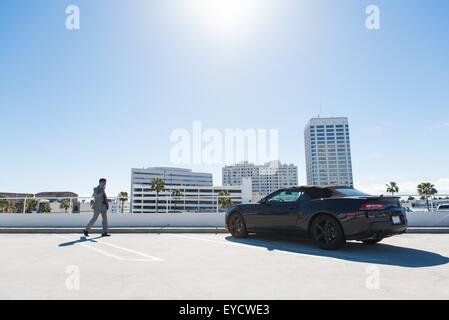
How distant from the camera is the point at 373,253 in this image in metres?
5.34

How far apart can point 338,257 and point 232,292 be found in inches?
103

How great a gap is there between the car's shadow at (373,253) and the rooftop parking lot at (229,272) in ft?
0.05

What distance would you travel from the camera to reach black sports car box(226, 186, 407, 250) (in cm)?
532

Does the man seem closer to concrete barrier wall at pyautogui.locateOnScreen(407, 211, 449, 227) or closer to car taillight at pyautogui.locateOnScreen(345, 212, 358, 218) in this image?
car taillight at pyautogui.locateOnScreen(345, 212, 358, 218)

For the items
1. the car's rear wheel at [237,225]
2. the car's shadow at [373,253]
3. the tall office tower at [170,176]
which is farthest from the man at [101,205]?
the tall office tower at [170,176]

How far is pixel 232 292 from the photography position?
3.11 metres

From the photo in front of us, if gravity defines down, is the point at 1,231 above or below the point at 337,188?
below

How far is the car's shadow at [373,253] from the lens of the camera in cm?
455

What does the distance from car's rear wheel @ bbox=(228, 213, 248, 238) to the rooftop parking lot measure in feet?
3.80

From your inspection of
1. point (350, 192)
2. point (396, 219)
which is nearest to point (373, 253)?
point (396, 219)
